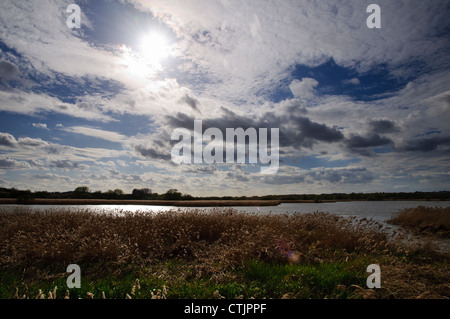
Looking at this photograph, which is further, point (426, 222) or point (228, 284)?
point (426, 222)

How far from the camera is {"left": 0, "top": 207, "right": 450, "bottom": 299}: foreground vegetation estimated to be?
18.3 ft

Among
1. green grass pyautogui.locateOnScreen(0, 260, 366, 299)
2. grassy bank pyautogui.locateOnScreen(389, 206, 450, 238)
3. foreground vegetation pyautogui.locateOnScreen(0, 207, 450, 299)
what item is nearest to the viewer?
green grass pyautogui.locateOnScreen(0, 260, 366, 299)

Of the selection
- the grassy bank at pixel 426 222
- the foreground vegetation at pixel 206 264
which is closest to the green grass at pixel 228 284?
the foreground vegetation at pixel 206 264

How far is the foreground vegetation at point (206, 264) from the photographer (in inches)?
220

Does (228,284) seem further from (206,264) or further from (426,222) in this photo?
(426,222)

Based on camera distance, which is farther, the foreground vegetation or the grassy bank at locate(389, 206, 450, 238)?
the grassy bank at locate(389, 206, 450, 238)

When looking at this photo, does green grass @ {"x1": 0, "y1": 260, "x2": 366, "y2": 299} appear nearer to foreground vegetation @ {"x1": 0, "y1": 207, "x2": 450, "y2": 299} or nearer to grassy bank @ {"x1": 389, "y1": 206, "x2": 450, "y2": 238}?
foreground vegetation @ {"x1": 0, "y1": 207, "x2": 450, "y2": 299}

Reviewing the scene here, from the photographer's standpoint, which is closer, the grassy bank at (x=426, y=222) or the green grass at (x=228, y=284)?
the green grass at (x=228, y=284)

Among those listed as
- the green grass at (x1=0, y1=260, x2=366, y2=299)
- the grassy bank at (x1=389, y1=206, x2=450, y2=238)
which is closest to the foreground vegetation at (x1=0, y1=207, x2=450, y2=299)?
the green grass at (x1=0, y1=260, x2=366, y2=299)

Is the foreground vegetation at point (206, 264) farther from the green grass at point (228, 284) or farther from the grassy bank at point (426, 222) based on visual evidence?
the grassy bank at point (426, 222)

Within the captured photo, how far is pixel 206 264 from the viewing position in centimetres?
775

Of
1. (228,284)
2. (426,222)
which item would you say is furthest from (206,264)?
(426,222)
